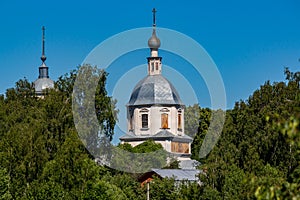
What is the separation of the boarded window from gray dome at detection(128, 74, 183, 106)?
3.59m

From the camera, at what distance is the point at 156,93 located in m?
78.6

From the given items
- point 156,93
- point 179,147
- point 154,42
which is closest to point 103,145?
point 179,147

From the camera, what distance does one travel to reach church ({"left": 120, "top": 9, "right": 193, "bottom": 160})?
78.4m

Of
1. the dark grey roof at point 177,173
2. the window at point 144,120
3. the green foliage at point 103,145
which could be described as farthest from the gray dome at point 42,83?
the green foliage at point 103,145

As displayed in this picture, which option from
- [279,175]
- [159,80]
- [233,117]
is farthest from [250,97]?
[159,80]

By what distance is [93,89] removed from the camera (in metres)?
47.9

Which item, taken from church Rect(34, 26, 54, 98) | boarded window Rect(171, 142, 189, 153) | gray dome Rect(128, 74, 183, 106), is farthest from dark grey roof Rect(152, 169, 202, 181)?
church Rect(34, 26, 54, 98)

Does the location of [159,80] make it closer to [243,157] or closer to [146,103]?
[146,103]

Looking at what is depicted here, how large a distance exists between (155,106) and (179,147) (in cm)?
434

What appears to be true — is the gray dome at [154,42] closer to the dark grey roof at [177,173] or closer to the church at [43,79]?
the church at [43,79]

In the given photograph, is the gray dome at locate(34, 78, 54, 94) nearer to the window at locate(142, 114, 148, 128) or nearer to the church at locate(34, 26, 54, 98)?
the church at locate(34, 26, 54, 98)

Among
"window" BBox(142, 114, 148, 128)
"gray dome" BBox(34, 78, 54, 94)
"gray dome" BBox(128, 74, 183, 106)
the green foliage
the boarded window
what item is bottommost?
the green foliage

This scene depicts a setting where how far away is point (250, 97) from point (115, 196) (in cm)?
845

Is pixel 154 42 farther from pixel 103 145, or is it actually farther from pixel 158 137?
pixel 103 145
